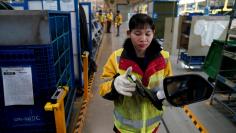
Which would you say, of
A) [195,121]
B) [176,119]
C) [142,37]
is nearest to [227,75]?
[195,121]

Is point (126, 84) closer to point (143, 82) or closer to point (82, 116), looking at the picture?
point (143, 82)

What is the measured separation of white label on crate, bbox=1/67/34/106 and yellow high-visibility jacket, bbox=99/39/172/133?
69 cm

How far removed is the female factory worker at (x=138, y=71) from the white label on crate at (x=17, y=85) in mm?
→ 710

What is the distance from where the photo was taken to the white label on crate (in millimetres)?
1581

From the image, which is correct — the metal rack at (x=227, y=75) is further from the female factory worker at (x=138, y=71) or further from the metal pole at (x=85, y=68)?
the female factory worker at (x=138, y=71)

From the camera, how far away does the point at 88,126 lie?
272cm

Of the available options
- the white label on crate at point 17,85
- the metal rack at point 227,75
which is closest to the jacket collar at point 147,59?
the white label on crate at point 17,85

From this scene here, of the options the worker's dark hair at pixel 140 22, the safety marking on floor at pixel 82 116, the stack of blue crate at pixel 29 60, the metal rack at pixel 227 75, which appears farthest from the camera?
the metal rack at pixel 227 75

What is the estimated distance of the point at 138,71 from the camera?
46.4 inches

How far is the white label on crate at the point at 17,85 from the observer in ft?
5.19

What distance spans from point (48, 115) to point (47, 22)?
2.57 feet

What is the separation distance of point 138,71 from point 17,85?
3.27 feet

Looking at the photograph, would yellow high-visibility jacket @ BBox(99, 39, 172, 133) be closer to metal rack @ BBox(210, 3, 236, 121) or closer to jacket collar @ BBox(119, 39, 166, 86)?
jacket collar @ BBox(119, 39, 166, 86)

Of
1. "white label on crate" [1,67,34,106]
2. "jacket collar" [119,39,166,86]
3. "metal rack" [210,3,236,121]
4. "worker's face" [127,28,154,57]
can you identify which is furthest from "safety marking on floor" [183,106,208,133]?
"white label on crate" [1,67,34,106]
